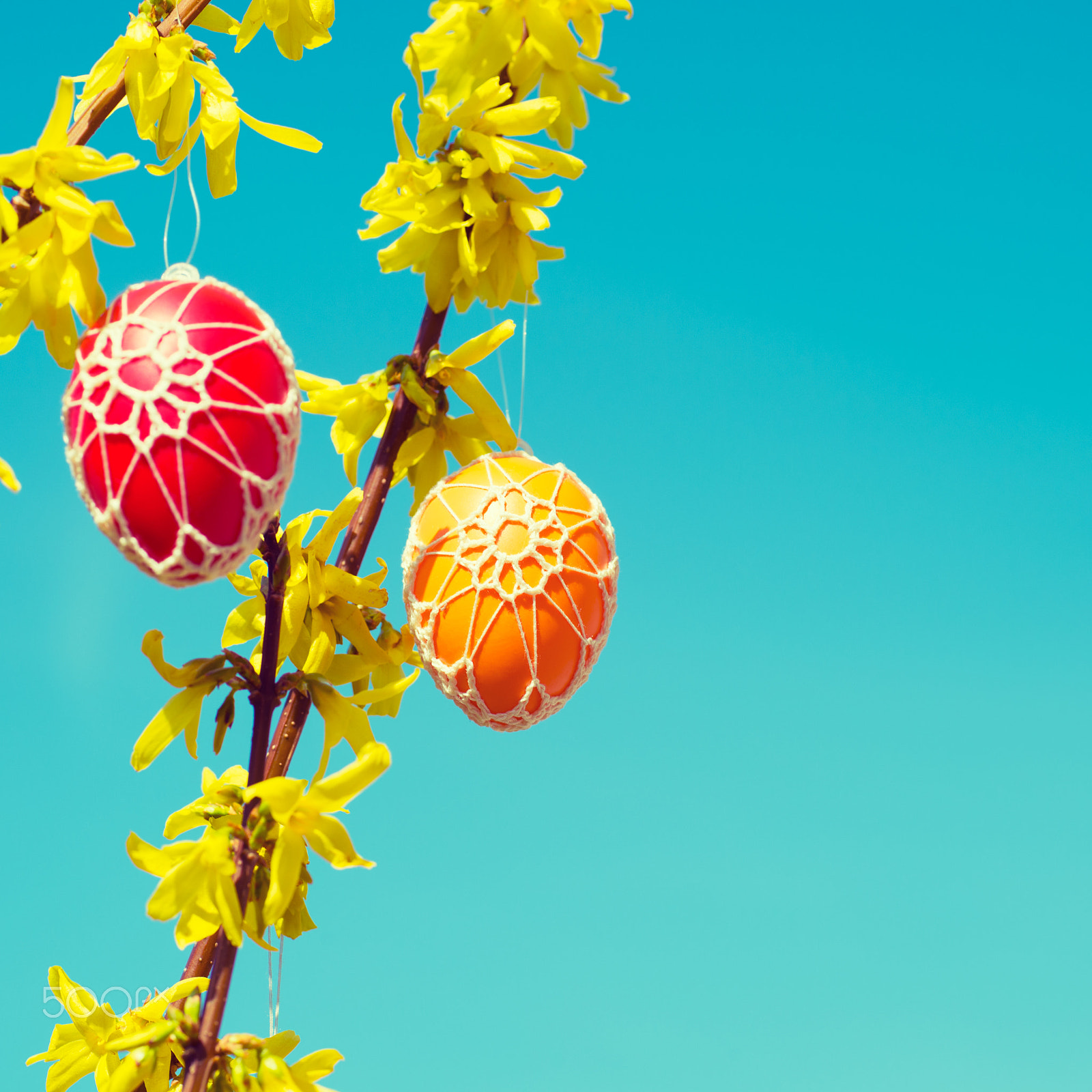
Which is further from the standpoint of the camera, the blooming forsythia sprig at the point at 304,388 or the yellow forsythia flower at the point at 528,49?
the yellow forsythia flower at the point at 528,49

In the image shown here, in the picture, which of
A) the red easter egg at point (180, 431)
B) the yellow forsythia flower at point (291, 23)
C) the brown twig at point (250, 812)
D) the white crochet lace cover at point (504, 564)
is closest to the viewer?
the red easter egg at point (180, 431)

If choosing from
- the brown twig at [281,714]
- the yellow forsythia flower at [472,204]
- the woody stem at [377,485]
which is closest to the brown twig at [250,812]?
the brown twig at [281,714]

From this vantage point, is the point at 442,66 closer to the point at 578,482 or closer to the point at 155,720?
the point at 578,482

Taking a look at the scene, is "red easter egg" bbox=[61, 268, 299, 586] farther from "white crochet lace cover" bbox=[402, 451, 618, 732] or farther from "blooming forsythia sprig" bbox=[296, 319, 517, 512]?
"blooming forsythia sprig" bbox=[296, 319, 517, 512]

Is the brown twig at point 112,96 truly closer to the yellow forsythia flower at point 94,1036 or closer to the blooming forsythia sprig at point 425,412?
the blooming forsythia sprig at point 425,412

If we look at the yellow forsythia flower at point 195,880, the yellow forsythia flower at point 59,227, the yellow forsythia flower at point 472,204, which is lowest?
the yellow forsythia flower at point 195,880

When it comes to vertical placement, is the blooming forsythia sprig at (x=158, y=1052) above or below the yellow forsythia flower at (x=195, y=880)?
below

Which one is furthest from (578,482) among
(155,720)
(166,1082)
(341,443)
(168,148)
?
(166,1082)

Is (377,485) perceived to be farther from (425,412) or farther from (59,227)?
(59,227)
